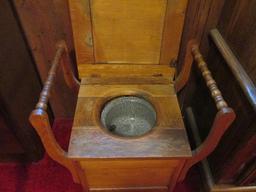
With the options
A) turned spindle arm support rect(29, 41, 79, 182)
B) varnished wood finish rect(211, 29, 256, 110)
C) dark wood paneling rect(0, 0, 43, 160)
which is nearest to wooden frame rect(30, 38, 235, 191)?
turned spindle arm support rect(29, 41, 79, 182)

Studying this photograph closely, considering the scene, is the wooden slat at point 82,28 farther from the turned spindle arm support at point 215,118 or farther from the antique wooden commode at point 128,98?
the turned spindle arm support at point 215,118

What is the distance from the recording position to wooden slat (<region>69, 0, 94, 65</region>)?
2.67ft

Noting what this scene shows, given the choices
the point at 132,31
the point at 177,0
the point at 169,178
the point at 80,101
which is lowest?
the point at 169,178

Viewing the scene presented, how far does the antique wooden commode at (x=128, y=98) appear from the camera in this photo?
73 cm

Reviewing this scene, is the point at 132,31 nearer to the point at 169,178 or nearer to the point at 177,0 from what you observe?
the point at 177,0

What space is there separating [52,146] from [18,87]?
17.9 inches

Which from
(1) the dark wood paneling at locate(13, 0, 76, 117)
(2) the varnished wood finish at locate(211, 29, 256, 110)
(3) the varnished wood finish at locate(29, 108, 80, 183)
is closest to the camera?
(3) the varnished wood finish at locate(29, 108, 80, 183)

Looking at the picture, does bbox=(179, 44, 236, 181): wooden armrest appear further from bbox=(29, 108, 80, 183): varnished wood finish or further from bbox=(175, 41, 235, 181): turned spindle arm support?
bbox=(29, 108, 80, 183): varnished wood finish

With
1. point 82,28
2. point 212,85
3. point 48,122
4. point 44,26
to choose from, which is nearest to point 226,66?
point 212,85

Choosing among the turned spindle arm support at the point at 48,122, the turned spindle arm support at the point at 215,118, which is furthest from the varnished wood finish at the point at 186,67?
the turned spindle arm support at the point at 48,122

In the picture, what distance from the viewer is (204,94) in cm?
110

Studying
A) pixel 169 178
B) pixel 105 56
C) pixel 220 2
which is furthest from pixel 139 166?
pixel 220 2

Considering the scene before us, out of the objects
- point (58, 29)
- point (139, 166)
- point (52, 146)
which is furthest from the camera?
point (58, 29)

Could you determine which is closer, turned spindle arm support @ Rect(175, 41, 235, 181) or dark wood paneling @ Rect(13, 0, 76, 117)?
turned spindle arm support @ Rect(175, 41, 235, 181)
